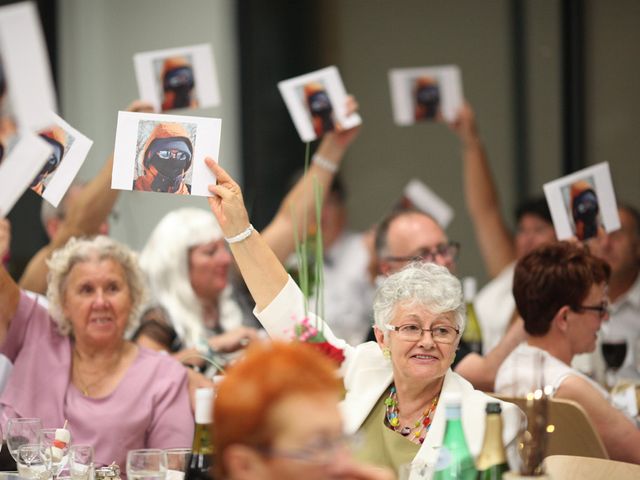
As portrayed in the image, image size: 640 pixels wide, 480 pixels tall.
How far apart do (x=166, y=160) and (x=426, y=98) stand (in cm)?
256

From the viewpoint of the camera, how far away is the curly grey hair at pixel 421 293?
11.2ft

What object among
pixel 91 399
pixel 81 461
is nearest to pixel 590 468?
pixel 81 461

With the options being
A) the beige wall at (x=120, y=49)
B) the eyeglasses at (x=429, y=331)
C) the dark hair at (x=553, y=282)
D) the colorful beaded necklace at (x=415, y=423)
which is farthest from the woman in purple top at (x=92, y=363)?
the beige wall at (x=120, y=49)

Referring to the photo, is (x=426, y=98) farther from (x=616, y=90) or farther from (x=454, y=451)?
(x=454, y=451)

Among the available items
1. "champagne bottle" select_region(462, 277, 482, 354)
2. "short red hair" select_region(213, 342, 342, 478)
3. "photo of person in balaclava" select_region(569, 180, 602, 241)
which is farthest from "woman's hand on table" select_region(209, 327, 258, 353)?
"short red hair" select_region(213, 342, 342, 478)

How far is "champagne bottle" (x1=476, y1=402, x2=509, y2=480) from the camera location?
2535 mm

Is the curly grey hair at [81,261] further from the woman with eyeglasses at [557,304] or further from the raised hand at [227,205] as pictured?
the woman with eyeglasses at [557,304]

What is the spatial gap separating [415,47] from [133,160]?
4.85 metres

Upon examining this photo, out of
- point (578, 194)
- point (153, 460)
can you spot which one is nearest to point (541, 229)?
point (578, 194)

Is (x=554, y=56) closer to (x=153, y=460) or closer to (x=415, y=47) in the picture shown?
(x=415, y=47)

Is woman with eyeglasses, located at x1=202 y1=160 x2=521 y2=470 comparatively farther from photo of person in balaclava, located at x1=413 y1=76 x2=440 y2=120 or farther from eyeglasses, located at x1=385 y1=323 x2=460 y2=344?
photo of person in balaclava, located at x1=413 y1=76 x2=440 y2=120

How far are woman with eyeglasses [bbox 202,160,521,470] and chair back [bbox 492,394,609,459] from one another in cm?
42

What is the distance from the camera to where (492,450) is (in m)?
2.54

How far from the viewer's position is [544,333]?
163 inches
